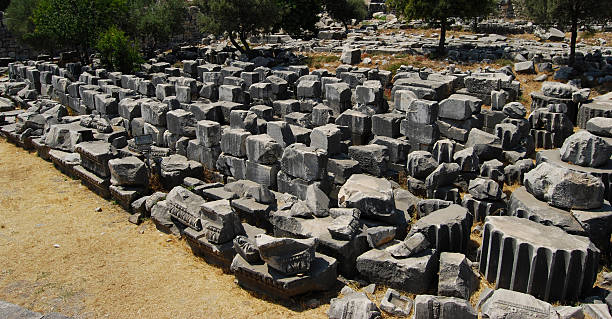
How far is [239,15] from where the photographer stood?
24406 millimetres

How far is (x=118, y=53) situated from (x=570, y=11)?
18.2 metres

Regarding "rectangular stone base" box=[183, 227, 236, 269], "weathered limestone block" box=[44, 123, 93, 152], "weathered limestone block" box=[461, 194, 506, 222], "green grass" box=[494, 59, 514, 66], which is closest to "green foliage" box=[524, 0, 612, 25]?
"green grass" box=[494, 59, 514, 66]

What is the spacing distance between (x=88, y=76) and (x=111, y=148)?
8.31m

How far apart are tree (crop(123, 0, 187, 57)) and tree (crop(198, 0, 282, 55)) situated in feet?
21.2

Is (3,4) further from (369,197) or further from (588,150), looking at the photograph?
(588,150)

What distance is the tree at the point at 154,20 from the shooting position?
3027cm

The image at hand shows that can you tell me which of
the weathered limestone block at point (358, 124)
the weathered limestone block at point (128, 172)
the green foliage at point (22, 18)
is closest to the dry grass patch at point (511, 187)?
the weathered limestone block at point (358, 124)

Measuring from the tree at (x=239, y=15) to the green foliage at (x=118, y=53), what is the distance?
4.46m

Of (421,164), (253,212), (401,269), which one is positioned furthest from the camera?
(421,164)

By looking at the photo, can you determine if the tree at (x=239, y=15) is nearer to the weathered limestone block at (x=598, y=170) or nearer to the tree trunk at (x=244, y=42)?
the tree trunk at (x=244, y=42)

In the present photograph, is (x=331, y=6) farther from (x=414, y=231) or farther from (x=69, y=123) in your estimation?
(x=414, y=231)

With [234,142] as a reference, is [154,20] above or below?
above

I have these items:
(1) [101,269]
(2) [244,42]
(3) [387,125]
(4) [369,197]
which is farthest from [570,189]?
(2) [244,42]

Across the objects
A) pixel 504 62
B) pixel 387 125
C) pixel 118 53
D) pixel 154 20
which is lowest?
pixel 387 125
